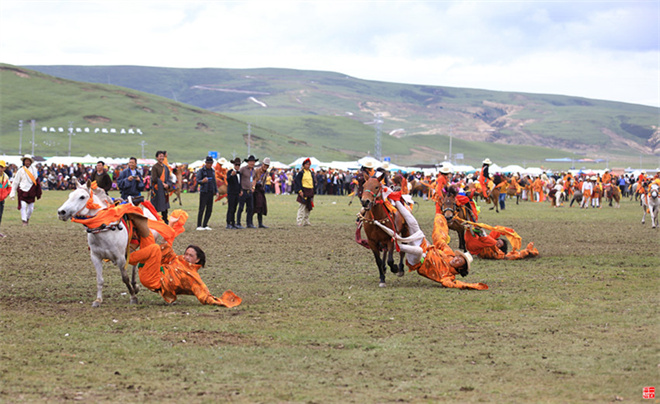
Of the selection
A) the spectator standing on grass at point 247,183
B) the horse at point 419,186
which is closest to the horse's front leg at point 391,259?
the horse at point 419,186

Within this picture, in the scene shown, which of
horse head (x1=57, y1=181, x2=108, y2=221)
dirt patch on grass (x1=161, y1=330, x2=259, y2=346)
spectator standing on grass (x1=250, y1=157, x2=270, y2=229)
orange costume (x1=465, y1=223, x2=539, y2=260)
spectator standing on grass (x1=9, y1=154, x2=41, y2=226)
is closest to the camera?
dirt patch on grass (x1=161, y1=330, x2=259, y2=346)

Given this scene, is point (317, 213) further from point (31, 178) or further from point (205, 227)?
point (31, 178)

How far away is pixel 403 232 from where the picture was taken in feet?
41.3

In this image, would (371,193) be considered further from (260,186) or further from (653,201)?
(653,201)

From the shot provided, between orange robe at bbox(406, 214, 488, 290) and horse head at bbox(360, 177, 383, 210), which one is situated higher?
horse head at bbox(360, 177, 383, 210)

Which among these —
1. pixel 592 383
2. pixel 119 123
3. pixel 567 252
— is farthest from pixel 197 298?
pixel 119 123

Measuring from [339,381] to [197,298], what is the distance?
4.31 metres

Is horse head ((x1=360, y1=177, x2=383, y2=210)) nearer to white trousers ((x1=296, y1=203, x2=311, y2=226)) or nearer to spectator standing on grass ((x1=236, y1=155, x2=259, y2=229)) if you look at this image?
spectator standing on grass ((x1=236, y1=155, x2=259, y2=229))

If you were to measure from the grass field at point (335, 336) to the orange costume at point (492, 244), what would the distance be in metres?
0.58

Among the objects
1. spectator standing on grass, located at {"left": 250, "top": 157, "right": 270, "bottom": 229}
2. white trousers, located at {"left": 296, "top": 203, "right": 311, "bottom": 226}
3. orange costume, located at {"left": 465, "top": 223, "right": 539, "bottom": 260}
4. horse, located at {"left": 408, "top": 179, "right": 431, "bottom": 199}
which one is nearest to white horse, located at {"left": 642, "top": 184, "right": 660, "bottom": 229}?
horse, located at {"left": 408, "top": 179, "right": 431, "bottom": 199}

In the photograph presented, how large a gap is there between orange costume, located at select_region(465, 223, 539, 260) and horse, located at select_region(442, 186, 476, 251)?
0.21 m

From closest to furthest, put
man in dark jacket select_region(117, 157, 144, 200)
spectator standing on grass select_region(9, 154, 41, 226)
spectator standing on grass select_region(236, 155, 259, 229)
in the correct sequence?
1. man in dark jacket select_region(117, 157, 144, 200)
2. spectator standing on grass select_region(9, 154, 41, 226)
3. spectator standing on grass select_region(236, 155, 259, 229)

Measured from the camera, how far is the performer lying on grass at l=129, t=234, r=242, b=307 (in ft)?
32.6

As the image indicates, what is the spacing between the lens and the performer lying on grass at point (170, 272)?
32.6 feet
